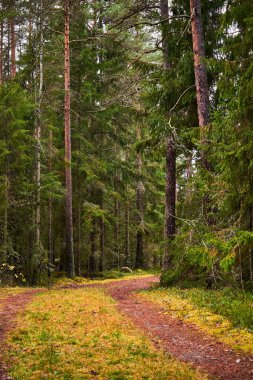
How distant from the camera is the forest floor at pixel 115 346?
5512 millimetres

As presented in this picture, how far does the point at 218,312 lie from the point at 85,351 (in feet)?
11.7

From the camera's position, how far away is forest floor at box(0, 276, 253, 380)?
5.51m

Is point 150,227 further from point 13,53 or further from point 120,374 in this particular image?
point 120,374

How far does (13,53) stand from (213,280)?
74.5 feet

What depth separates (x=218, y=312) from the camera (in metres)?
8.70

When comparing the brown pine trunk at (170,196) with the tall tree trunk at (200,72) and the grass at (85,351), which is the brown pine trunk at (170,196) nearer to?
the tall tree trunk at (200,72)

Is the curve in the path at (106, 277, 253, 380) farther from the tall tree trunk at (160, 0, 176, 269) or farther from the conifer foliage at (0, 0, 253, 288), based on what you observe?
the tall tree trunk at (160, 0, 176, 269)

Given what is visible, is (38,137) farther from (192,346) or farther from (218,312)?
(192,346)

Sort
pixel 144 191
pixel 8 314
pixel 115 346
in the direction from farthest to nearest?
pixel 144 191 → pixel 8 314 → pixel 115 346

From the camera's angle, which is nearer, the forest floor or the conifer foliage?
the forest floor

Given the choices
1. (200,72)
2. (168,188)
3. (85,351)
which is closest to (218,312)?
(85,351)

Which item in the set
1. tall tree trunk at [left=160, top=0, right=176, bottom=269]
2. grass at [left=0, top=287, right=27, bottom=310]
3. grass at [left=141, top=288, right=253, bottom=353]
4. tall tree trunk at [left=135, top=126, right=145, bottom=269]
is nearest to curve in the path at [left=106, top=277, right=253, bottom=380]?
grass at [left=141, top=288, right=253, bottom=353]

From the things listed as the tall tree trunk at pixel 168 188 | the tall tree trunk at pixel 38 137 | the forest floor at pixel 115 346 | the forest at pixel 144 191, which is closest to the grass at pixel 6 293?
the forest at pixel 144 191

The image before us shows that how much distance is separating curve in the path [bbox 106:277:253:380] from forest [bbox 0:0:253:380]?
4 cm
